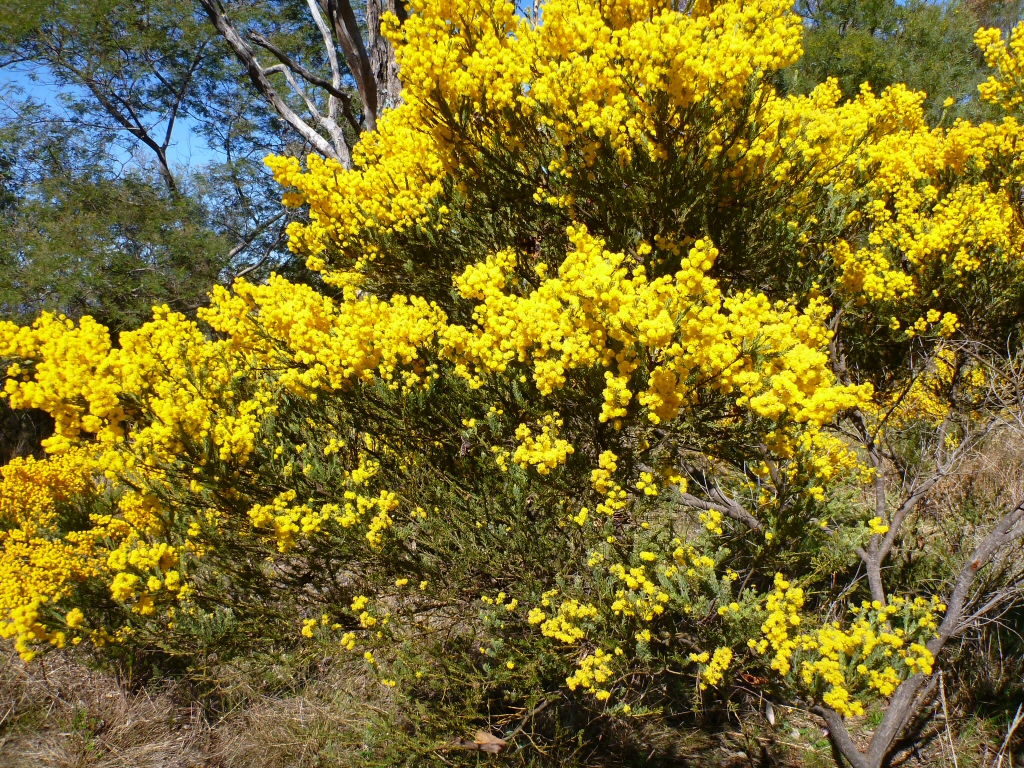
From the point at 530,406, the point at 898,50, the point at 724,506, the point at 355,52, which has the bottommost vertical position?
the point at 724,506

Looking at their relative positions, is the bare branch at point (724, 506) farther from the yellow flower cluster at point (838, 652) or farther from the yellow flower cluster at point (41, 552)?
the yellow flower cluster at point (41, 552)

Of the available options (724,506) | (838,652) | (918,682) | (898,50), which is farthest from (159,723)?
(898,50)

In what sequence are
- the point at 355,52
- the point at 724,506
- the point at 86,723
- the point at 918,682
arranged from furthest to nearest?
the point at 355,52 → the point at 86,723 → the point at 724,506 → the point at 918,682

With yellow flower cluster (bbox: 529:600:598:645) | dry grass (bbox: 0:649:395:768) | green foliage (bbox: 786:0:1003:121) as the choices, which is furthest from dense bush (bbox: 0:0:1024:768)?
green foliage (bbox: 786:0:1003:121)

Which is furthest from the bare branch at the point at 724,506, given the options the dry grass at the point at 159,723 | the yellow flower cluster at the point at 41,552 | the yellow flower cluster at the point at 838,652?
the yellow flower cluster at the point at 41,552

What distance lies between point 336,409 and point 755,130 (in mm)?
2318

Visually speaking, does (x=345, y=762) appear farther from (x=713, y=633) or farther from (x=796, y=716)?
(x=796, y=716)

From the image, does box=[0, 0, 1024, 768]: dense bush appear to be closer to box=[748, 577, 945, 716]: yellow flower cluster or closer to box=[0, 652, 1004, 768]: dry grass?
box=[748, 577, 945, 716]: yellow flower cluster

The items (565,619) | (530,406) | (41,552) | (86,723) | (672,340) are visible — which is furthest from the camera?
(86,723)

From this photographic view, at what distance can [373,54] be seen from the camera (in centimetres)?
523

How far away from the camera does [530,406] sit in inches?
101

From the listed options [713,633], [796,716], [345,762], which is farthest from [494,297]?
[796,716]

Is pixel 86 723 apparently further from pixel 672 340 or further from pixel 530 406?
pixel 672 340

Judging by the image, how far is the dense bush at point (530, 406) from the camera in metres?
2.30
